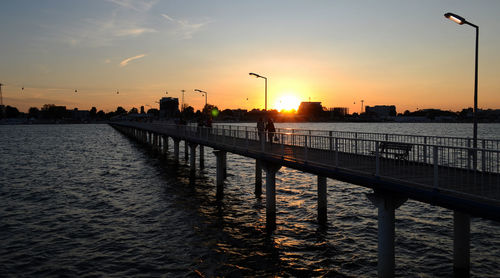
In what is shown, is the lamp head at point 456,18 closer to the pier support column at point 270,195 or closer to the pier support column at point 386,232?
Answer: the pier support column at point 386,232

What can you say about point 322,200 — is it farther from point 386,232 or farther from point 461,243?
point 386,232

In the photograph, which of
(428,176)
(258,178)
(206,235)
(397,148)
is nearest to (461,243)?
(428,176)

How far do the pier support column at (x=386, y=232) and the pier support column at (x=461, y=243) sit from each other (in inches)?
97.3

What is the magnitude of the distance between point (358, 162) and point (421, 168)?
2.30 m

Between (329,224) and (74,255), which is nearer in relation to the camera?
(74,255)

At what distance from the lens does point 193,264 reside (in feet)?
45.1

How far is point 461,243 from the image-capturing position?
11805 mm

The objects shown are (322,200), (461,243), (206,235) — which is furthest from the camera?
(322,200)

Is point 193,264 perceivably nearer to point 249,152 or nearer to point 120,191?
point 249,152

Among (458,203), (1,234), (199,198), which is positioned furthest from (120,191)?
(458,203)

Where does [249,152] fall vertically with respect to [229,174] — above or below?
above

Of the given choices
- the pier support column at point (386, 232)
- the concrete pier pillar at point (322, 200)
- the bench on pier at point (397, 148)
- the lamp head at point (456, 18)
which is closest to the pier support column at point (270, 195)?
the concrete pier pillar at point (322, 200)

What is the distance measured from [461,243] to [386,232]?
341 cm

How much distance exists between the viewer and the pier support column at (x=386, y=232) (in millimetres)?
10297
